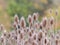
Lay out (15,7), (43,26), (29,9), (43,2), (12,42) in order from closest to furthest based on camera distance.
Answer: (43,26), (12,42), (15,7), (29,9), (43,2)

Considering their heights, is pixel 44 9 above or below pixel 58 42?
above

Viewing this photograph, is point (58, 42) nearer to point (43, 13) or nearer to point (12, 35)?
point (12, 35)

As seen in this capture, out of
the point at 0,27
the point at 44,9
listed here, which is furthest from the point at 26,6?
the point at 0,27

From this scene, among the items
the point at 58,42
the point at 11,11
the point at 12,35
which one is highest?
the point at 11,11

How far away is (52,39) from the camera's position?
206cm

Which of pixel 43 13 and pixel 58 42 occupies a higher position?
pixel 43 13

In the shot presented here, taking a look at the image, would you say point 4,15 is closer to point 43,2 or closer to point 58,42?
point 43,2

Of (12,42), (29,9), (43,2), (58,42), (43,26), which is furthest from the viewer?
(43,2)

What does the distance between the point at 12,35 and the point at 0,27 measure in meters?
0.20

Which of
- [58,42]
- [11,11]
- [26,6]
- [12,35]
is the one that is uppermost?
[26,6]

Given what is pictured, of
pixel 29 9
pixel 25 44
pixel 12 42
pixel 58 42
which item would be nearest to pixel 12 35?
pixel 12 42

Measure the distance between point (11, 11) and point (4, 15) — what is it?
4.78 feet

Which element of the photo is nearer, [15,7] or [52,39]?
[52,39]

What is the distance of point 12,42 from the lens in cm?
212
